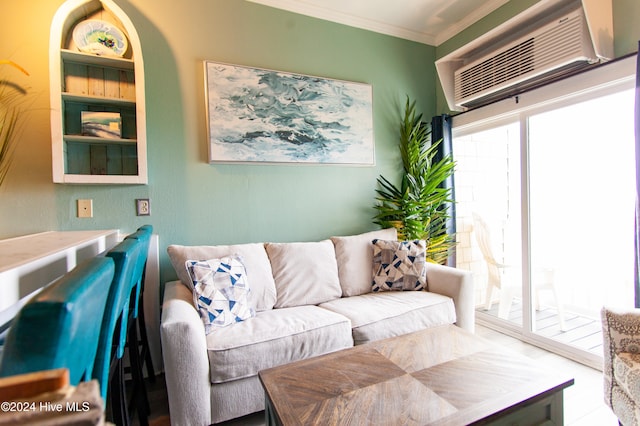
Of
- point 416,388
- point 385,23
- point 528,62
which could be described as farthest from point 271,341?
point 385,23

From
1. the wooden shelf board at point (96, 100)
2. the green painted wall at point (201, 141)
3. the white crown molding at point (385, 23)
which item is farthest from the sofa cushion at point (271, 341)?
the white crown molding at point (385, 23)

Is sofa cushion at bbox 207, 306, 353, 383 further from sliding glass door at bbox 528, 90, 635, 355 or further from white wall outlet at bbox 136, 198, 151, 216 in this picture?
sliding glass door at bbox 528, 90, 635, 355

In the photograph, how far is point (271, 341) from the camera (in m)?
1.68

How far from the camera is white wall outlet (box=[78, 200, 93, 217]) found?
83.0 inches

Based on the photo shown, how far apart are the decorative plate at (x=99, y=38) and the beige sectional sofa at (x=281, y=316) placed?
1.36 metres

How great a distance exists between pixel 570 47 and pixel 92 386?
2.86 meters

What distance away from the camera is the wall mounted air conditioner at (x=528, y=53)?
2.01 meters

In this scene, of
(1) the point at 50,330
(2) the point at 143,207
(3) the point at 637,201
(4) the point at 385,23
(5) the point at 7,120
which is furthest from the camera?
(4) the point at 385,23

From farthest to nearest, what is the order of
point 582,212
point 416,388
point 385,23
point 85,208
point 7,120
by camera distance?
point 385,23 → point 582,212 → point 85,208 → point 7,120 → point 416,388

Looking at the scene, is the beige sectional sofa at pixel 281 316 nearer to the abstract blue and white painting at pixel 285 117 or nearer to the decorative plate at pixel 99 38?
the abstract blue and white painting at pixel 285 117

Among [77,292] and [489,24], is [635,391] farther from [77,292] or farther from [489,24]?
[489,24]

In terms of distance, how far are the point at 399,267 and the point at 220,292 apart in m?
1.37

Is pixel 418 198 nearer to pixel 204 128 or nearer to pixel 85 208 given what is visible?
pixel 204 128

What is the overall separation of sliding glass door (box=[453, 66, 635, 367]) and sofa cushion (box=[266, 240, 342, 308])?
5.26 feet
